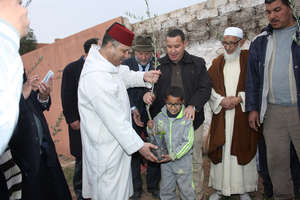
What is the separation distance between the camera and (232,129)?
3191 millimetres

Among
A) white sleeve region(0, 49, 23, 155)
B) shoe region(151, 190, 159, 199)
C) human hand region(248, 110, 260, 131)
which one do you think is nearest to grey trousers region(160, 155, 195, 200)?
human hand region(248, 110, 260, 131)

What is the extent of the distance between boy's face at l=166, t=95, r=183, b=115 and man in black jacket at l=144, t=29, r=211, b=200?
326mm

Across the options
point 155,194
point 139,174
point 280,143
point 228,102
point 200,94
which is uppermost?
point 200,94

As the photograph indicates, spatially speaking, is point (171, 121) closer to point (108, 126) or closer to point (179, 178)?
point (179, 178)

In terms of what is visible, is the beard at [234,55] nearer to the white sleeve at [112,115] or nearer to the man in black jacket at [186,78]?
the man in black jacket at [186,78]

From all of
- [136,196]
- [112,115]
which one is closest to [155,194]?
[136,196]

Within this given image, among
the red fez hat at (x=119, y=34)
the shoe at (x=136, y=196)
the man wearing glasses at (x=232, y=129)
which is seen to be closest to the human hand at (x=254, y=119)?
the man wearing glasses at (x=232, y=129)

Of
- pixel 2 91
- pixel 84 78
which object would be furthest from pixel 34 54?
pixel 2 91

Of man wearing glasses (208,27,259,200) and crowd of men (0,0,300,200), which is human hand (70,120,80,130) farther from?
man wearing glasses (208,27,259,200)

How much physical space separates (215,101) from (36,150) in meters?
2.26

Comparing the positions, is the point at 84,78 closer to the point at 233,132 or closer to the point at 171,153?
the point at 171,153

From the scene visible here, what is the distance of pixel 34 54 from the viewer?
32.4ft

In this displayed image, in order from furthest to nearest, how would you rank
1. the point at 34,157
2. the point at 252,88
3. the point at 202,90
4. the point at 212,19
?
1. the point at 212,19
2. the point at 202,90
3. the point at 252,88
4. the point at 34,157

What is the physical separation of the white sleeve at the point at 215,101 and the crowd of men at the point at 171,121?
12mm
